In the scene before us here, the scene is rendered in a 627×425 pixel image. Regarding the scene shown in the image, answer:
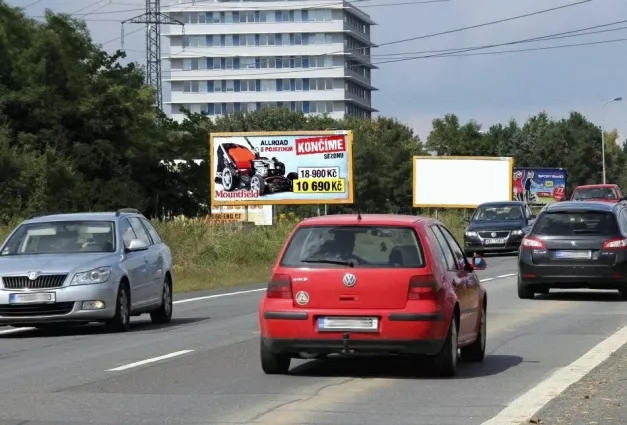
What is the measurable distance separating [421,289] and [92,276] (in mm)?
6747

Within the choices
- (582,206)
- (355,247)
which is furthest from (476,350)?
(582,206)

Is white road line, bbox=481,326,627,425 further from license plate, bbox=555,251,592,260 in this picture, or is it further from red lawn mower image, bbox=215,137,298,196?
red lawn mower image, bbox=215,137,298,196

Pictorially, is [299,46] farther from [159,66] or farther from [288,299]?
[288,299]

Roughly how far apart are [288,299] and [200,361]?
82.3 inches

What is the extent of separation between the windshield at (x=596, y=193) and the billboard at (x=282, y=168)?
9504 mm

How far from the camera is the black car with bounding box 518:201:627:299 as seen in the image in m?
24.5

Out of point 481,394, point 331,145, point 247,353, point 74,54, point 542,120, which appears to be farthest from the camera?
point 542,120

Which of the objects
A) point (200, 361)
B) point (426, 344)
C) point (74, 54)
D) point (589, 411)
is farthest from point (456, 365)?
point (74, 54)

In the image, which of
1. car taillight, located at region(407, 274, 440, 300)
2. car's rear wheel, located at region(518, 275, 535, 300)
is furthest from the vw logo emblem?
car's rear wheel, located at region(518, 275, 535, 300)

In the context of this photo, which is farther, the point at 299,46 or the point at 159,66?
the point at 299,46

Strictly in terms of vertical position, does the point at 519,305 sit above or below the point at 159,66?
below

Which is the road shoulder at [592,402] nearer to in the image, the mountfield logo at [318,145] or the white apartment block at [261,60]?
the mountfield logo at [318,145]

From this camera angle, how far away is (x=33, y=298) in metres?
17.9

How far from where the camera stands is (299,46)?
18188cm
